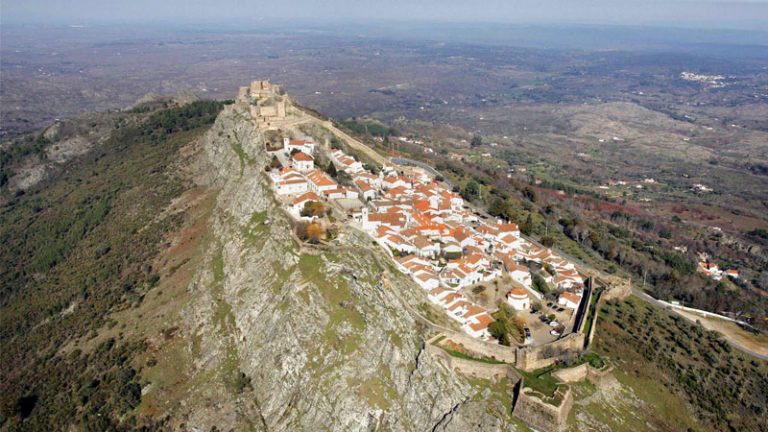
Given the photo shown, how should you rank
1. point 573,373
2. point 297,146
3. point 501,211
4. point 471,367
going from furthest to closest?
point 297,146, point 501,211, point 573,373, point 471,367

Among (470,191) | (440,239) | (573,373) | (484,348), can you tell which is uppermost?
(440,239)

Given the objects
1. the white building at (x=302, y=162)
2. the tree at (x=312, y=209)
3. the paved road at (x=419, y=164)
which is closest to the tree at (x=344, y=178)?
the white building at (x=302, y=162)

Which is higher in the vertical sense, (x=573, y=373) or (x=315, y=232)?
(x=315, y=232)

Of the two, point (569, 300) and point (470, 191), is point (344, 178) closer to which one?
point (470, 191)

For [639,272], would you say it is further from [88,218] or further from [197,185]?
[88,218]

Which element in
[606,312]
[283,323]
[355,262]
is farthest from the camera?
[606,312]

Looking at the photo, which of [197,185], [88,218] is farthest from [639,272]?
[88,218]

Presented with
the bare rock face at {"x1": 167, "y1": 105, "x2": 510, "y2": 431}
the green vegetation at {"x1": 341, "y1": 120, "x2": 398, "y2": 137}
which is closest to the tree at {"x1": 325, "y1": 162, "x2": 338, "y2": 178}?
the bare rock face at {"x1": 167, "y1": 105, "x2": 510, "y2": 431}

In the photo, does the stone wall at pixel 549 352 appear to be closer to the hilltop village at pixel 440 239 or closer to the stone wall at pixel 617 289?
the hilltop village at pixel 440 239

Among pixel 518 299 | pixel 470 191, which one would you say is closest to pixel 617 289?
pixel 518 299
